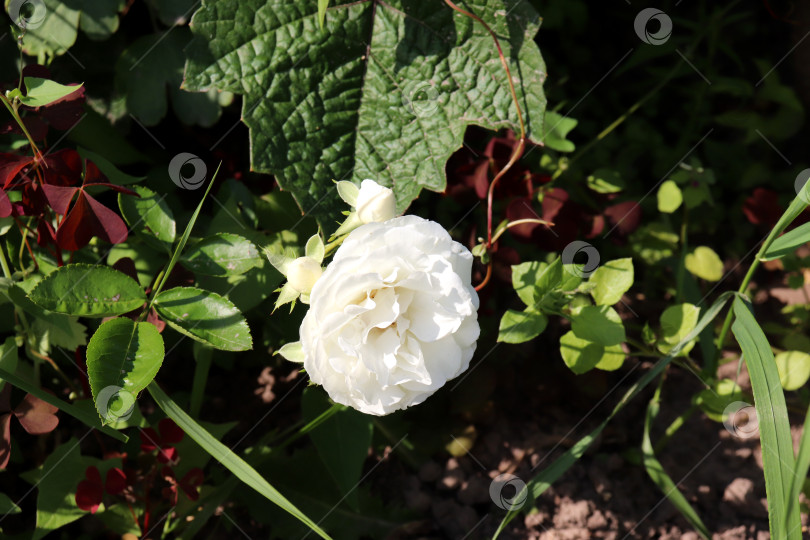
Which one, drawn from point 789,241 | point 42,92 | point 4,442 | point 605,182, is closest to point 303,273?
point 42,92

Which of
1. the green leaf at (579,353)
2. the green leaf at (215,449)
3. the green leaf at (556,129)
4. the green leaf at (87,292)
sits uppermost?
the green leaf at (556,129)

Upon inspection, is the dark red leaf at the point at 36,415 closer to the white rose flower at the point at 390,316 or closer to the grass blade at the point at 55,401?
the grass blade at the point at 55,401

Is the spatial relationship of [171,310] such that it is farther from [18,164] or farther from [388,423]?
[388,423]

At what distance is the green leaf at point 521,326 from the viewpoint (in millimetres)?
1189

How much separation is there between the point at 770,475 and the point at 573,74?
1.45 m

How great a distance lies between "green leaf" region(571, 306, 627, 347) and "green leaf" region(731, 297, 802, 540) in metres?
0.19

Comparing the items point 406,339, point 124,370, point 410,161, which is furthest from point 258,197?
point 406,339

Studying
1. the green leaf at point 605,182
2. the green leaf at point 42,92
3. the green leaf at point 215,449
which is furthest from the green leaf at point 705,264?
the green leaf at point 42,92

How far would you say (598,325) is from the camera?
121 centimetres

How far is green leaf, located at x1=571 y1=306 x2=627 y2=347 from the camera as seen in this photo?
3.91 feet

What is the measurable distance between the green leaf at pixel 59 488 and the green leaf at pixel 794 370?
133 centimetres

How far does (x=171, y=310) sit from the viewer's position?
3.47ft

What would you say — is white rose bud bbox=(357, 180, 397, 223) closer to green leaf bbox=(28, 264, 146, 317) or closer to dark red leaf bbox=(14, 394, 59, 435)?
green leaf bbox=(28, 264, 146, 317)

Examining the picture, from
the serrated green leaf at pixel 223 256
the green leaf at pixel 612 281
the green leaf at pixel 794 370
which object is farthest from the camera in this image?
the green leaf at pixel 794 370
